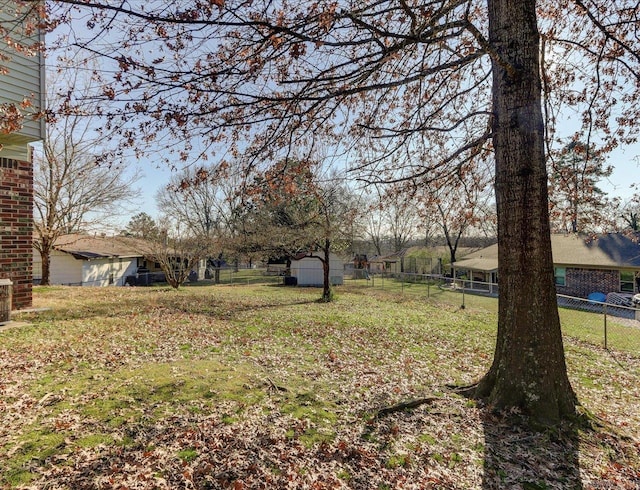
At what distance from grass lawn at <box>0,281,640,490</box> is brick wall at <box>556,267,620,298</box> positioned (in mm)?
16244

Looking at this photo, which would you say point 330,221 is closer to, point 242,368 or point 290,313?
point 290,313

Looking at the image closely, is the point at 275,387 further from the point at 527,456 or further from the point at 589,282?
the point at 589,282

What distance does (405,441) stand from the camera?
330 cm

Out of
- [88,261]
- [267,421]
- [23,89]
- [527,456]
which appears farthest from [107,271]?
[527,456]

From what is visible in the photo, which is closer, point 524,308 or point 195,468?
point 195,468

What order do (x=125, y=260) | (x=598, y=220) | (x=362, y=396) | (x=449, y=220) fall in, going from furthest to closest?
1. (x=125, y=260)
2. (x=449, y=220)
3. (x=598, y=220)
4. (x=362, y=396)

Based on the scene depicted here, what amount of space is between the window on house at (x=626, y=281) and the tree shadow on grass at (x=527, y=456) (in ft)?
68.3

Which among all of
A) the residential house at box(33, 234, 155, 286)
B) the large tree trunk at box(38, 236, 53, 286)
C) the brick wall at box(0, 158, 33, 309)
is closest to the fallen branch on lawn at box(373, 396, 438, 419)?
the brick wall at box(0, 158, 33, 309)

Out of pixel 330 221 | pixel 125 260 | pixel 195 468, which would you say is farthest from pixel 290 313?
pixel 125 260

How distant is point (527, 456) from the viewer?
10.3 ft

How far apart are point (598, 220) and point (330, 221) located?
397 inches

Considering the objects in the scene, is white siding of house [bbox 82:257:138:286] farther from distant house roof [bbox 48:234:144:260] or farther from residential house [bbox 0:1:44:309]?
residential house [bbox 0:1:44:309]

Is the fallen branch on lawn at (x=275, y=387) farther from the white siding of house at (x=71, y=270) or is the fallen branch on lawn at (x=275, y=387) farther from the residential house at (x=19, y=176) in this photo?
the white siding of house at (x=71, y=270)

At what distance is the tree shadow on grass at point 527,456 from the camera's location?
2.81 m
